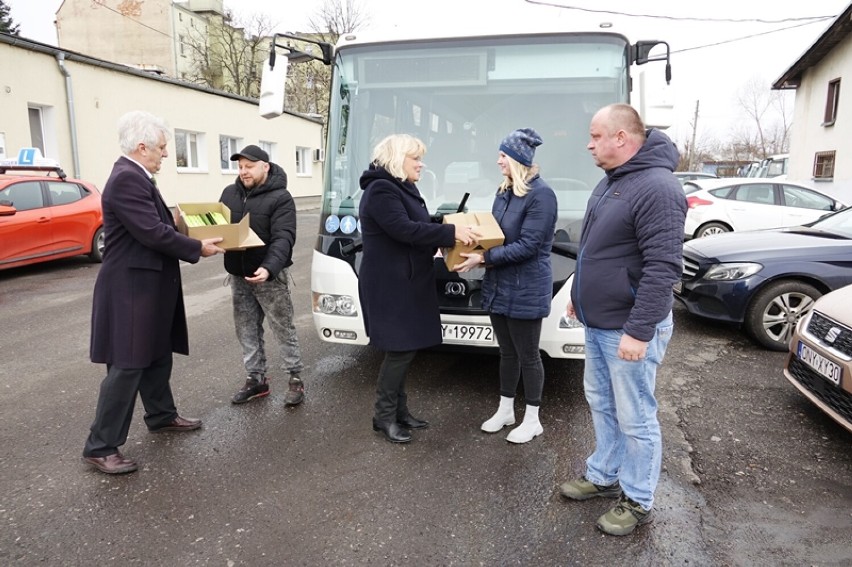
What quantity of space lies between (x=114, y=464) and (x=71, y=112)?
14130 millimetres

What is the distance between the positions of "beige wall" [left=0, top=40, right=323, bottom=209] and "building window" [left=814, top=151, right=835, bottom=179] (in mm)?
19489

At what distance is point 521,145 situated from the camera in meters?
3.35

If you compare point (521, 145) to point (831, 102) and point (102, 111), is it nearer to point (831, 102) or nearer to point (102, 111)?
point (102, 111)

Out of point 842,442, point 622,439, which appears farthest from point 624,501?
point 842,442

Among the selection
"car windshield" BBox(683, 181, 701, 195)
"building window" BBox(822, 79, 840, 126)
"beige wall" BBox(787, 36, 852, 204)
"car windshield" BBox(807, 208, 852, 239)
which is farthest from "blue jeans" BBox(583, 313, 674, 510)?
"building window" BBox(822, 79, 840, 126)

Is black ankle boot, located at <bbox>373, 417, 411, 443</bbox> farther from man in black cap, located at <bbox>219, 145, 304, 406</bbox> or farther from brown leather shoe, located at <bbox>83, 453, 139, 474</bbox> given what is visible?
brown leather shoe, located at <bbox>83, 453, 139, 474</bbox>

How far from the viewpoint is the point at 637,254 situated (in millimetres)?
2549

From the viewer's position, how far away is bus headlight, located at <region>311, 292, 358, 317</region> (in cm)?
417

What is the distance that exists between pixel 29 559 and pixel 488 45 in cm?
422

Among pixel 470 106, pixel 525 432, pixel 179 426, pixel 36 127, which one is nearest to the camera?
pixel 525 432

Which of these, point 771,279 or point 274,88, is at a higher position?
point 274,88

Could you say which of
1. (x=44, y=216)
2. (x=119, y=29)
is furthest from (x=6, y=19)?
(x=44, y=216)

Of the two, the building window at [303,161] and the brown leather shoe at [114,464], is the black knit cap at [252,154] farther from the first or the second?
the building window at [303,161]

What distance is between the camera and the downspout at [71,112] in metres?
14.0
